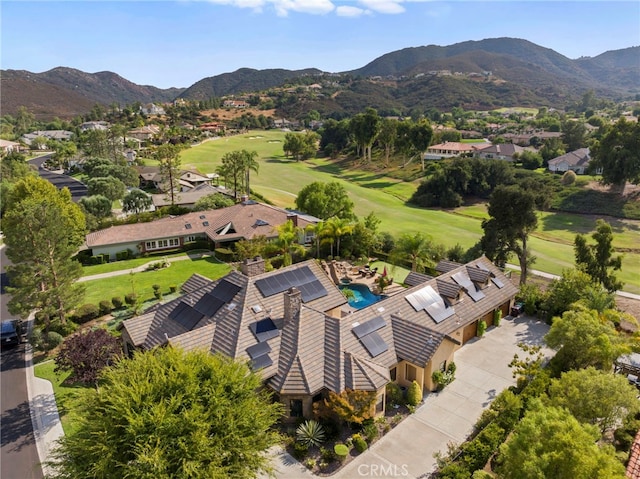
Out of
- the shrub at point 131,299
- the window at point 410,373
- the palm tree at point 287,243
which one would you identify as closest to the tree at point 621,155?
the palm tree at point 287,243

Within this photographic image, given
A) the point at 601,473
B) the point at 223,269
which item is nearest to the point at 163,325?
the point at 223,269

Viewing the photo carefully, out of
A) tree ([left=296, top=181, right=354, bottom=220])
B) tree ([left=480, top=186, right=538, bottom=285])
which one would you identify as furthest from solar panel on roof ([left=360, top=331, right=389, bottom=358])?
tree ([left=296, top=181, right=354, bottom=220])

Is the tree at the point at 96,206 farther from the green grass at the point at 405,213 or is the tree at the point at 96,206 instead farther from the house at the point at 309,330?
the house at the point at 309,330

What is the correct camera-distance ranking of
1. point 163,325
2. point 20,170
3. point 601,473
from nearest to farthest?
point 601,473
point 163,325
point 20,170

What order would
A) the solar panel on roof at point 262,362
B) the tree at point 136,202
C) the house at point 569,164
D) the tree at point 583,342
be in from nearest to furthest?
1. the solar panel on roof at point 262,362
2. the tree at point 583,342
3. the tree at point 136,202
4. the house at point 569,164

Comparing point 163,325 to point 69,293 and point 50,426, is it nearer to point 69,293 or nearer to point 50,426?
point 50,426

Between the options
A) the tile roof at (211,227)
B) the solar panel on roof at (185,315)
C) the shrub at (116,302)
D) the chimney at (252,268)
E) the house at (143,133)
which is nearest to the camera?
the solar panel on roof at (185,315)
